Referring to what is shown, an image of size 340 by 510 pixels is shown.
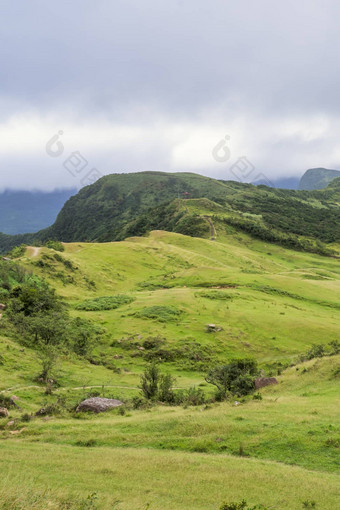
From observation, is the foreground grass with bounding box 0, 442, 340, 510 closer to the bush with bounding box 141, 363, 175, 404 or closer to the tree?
the bush with bounding box 141, 363, 175, 404

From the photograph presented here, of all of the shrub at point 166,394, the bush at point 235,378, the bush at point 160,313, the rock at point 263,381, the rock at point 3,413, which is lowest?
the rock at point 263,381

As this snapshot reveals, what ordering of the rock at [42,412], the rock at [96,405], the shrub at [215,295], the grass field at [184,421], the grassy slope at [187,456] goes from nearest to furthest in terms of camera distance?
the grassy slope at [187,456]
the grass field at [184,421]
the rock at [42,412]
the rock at [96,405]
the shrub at [215,295]

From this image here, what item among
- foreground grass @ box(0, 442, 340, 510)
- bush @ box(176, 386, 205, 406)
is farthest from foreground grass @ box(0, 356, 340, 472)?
bush @ box(176, 386, 205, 406)

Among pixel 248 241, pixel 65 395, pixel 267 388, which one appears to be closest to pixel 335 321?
pixel 267 388

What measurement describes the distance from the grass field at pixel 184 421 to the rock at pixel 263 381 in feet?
2.92

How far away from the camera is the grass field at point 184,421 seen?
11516mm

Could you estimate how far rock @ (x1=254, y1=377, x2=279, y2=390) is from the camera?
28.1 meters

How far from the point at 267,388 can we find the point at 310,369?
4.59 m

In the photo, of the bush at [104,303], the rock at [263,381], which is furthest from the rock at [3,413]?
the bush at [104,303]

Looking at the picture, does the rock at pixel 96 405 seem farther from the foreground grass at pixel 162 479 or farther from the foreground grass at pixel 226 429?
the foreground grass at pixel 162 479

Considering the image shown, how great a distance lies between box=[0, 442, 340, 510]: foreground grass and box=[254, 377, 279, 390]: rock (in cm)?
1423

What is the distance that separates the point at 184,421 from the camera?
19062 millimetres

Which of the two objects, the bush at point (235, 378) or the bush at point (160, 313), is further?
the bush at point (160, 313)

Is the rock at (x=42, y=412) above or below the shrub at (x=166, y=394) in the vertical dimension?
above
